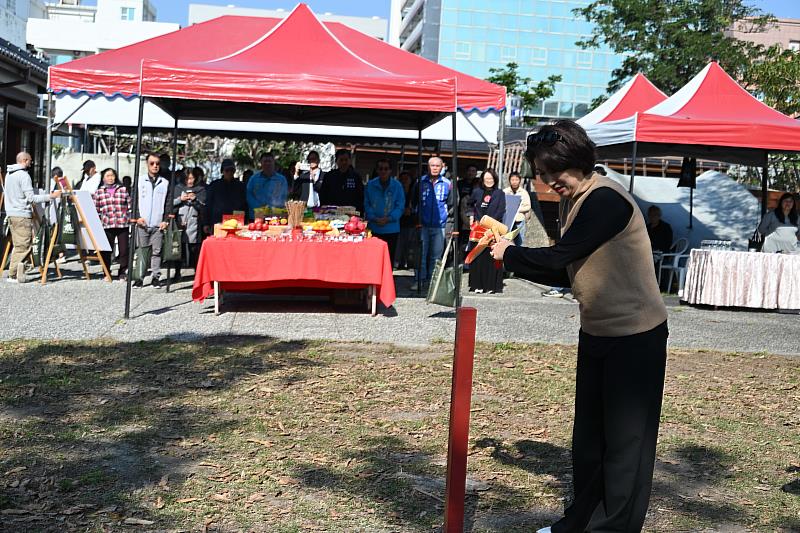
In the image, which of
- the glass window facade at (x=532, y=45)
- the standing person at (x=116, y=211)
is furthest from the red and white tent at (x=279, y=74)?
the glass window facade at (x=532, y=45)

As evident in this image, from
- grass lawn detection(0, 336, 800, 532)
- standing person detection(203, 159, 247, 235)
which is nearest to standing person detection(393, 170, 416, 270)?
standing person detection(203, 159, 247, 235)

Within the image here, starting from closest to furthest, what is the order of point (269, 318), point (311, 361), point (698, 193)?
point (311, 361) → point (269, 318) → point (698, 193)

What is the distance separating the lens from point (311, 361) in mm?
8414

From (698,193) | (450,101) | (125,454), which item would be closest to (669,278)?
(698,193)

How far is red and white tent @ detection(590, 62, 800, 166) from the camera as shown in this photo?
13797 mm

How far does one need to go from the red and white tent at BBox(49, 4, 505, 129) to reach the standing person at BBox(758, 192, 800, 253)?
17.7ft

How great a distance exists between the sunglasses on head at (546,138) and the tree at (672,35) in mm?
32576

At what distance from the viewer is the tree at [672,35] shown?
34688 mm

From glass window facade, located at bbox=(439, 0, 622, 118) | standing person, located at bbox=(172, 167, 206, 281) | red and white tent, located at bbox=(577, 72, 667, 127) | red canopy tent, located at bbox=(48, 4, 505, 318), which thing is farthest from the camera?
glass window facade, located at bbox=(439, 0, 622, 118)

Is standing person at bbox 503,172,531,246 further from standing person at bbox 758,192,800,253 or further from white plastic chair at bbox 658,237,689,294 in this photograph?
standing person at bbox 758,192,800,253

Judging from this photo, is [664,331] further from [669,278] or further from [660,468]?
[669,278]

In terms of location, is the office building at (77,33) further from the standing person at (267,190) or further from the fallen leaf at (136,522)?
the fallen leaf at (136,522)

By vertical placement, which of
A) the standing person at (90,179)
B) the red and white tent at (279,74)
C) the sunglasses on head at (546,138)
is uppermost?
the red and white tent at (279,74)

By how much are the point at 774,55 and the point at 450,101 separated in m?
18.5
